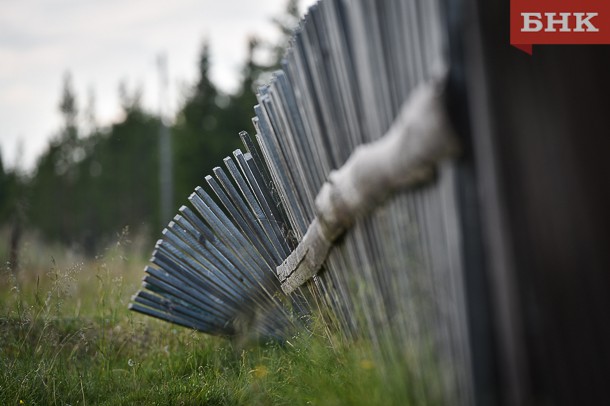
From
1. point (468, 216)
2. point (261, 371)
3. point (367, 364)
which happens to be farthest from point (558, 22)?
point (261, 371)

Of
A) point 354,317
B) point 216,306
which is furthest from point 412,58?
point 216,306

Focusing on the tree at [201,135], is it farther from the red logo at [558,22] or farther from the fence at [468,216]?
the red logo at [558,22]

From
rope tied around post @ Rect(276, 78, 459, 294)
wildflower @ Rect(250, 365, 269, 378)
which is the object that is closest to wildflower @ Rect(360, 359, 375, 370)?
rope tied around post @ Rect(276, 78, 459, 294)

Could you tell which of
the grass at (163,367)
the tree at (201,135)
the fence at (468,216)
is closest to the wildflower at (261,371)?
the grass at (163,367)

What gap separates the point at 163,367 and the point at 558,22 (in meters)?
2.84

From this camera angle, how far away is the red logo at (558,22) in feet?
6.69

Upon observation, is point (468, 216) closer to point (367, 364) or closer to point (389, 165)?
point (389, 165)

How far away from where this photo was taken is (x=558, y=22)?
2.31 m

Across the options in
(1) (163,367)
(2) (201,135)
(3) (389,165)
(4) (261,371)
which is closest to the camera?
(3) (389,165)

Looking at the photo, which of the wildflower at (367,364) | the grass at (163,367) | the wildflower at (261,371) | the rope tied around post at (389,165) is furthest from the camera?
the wildflower at (261,371)

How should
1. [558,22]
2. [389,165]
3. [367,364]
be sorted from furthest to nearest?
[367,364], [558,22], [389,165]

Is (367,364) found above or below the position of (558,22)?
below

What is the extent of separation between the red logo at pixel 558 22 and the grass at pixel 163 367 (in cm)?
106

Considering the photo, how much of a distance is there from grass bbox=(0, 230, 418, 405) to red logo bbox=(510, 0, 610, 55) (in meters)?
1.06
